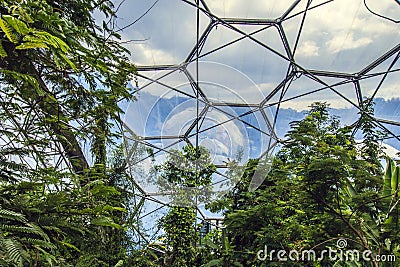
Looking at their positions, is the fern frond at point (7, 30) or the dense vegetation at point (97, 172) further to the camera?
the dense vegetation at point (97, 172)

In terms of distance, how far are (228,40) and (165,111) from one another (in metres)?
1.79

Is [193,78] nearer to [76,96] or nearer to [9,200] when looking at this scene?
[76,96]

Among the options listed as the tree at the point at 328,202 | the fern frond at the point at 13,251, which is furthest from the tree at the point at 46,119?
the tree at the point at 328,202

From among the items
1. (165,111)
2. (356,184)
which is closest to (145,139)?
(165,111)

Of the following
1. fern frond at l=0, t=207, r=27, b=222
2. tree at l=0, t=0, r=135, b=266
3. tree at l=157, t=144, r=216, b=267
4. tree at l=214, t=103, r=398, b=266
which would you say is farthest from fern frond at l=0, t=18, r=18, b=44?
tree at l=157, t=144, r=216, b=267

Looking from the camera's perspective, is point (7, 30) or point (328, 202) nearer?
point (7, 30)

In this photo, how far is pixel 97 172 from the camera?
225 cm

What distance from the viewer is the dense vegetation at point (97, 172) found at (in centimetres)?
125

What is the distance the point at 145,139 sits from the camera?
3.75 meters

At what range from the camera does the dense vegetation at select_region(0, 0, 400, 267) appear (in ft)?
4.09

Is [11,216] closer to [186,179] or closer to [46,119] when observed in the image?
[46,119]

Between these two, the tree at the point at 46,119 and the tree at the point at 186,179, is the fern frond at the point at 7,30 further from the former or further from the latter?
the tree at the point at 186,179

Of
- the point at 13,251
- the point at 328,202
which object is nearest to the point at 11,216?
the point at 13,251

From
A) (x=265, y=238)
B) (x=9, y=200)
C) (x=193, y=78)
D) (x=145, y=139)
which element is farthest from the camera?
(x=193, y=78)
